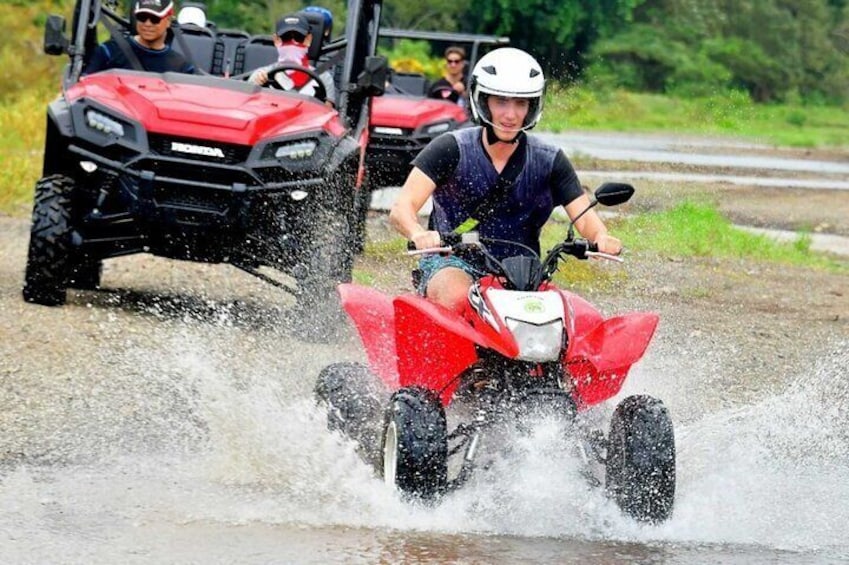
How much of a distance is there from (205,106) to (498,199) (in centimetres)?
356

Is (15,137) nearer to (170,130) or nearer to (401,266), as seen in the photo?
(401,266)

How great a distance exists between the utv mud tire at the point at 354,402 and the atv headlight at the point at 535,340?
97cm

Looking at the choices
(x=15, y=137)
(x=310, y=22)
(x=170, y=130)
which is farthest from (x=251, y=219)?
(x=15, y=137)

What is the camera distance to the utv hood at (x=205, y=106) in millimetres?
10766

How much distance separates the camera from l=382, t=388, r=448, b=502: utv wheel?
670 centimetres

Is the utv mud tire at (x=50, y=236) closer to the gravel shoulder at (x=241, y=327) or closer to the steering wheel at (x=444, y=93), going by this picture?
the gravel shoulder at (x=241, y=327)

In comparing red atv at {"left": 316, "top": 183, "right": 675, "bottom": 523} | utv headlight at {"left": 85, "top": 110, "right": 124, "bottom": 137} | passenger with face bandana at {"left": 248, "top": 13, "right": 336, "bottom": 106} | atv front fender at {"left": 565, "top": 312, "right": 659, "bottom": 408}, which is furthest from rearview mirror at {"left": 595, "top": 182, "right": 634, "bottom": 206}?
passenger with face bandana at {"left": 248, "top": 13, "right": 336, "bottom": 106}

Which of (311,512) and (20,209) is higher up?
(311,512)

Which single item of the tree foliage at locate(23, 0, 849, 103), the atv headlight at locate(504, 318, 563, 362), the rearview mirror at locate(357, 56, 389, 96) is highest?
the atv headlight at locate(504, 318, 563, 362)

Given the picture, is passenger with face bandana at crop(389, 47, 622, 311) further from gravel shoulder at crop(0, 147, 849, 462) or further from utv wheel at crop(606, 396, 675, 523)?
gravel shoulder at crop(0, 147, 849, 462)

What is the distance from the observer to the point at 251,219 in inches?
428

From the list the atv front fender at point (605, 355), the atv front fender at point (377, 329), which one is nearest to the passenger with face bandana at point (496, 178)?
the atv front fender at point (377, 329)

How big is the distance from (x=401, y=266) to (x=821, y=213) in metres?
9.81

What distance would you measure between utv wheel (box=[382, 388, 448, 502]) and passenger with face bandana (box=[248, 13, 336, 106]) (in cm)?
543
